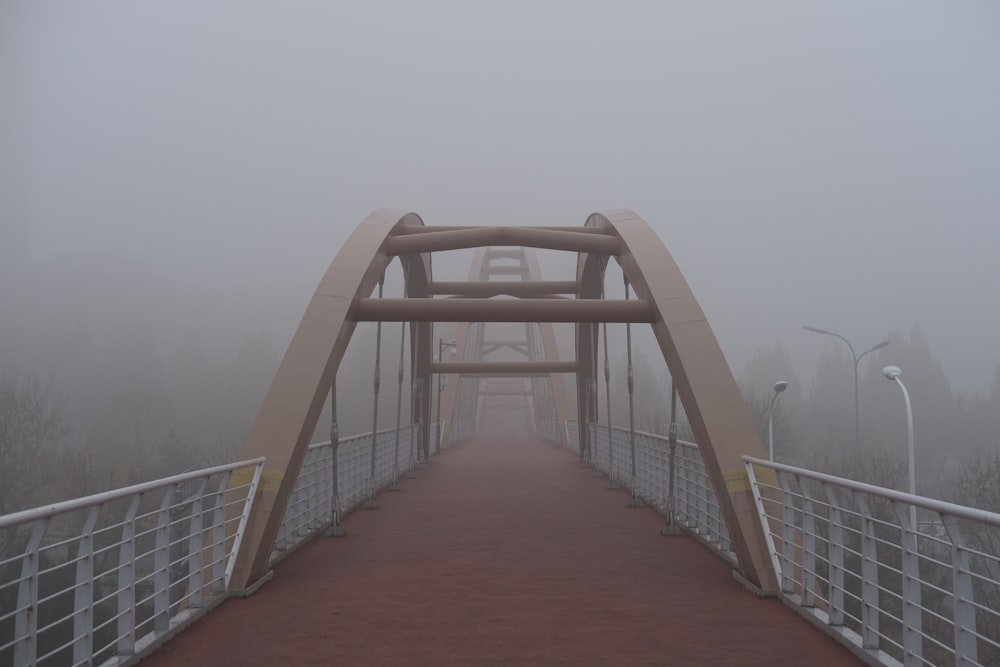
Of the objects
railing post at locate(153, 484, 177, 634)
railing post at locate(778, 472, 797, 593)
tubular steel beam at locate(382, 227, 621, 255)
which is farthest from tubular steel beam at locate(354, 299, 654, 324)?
railing post at locate(153, 484, 177, 634)

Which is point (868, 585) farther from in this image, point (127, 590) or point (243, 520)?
point (243, 520)

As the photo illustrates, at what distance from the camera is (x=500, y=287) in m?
17.7

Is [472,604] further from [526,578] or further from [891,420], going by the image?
[891,420]

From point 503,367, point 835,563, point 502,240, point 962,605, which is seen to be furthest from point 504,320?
point 503,367

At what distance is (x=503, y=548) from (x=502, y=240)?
4612 millimetres

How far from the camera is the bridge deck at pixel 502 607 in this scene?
14.7 feet

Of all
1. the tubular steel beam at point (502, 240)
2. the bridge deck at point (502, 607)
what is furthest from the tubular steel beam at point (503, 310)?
the bridge deck at point (502, 607)

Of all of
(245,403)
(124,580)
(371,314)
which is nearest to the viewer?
(124,580)

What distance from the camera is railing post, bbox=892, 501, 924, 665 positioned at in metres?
3.79

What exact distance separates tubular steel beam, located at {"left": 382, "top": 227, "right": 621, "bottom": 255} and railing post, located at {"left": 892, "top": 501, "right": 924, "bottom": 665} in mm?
6796

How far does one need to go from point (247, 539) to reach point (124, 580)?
6.13 feet

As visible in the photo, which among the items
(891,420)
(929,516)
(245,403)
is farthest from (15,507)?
(891,420)

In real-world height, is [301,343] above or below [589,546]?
above

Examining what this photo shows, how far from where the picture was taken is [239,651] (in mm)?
4535
